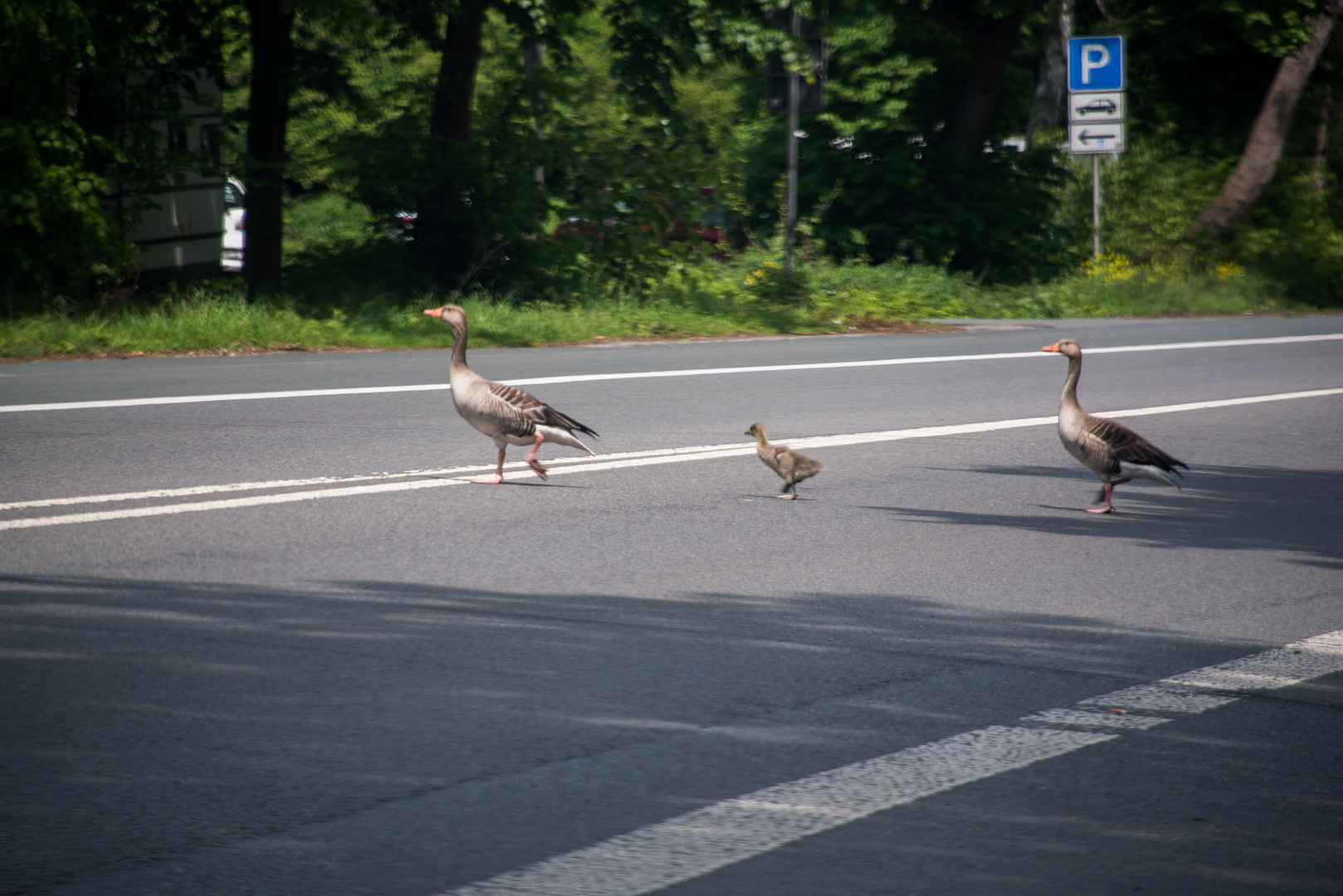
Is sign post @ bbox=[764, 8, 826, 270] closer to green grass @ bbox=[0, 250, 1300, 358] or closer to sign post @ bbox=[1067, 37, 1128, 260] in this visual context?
green grass @ bbox=[0, 250, 1300, 358]

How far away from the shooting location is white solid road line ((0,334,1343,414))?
11.4 meters

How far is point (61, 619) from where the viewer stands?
214 inches

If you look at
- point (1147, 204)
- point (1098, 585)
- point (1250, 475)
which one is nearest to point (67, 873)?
point (1098, 585)

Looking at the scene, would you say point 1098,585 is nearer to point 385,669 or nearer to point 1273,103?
point 385,669

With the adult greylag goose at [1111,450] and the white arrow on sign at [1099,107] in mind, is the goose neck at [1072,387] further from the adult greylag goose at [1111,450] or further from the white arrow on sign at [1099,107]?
the white arrow on sign at [1099,107]

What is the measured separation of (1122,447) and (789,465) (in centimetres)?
178

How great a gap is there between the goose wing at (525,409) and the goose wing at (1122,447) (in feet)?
8.91

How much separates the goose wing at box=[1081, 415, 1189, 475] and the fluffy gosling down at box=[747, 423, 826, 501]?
1474mm

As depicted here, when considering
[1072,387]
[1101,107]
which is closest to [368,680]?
[1072,387]

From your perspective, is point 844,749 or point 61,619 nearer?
point 844,749

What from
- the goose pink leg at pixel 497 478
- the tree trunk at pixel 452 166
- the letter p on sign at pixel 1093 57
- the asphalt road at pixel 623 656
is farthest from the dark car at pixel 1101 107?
the goose pink leg at pixel 497 478

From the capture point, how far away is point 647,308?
20.8 m

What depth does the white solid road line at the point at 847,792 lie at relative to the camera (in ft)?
10.9

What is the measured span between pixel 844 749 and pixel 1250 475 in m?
6.53
